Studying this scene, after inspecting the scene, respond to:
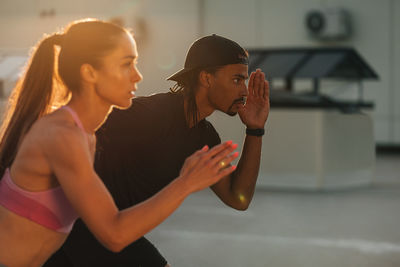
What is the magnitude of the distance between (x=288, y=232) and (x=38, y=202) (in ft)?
13.2

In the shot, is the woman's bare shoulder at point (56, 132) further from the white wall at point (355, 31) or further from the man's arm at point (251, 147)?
the white wall at point (355, 31)

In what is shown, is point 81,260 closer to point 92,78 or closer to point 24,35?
point 92,78

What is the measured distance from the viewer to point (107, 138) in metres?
2.43

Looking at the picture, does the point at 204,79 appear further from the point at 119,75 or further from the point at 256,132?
the point at 119,75

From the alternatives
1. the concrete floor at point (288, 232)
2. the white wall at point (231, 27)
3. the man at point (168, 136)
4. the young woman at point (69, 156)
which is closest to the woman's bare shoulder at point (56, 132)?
the young woman at point (69, 156)

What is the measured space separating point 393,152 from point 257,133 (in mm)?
14509

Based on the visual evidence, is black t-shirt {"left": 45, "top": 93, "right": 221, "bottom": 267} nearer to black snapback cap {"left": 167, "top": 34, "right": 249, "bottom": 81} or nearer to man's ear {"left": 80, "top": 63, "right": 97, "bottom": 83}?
black snapback cap {"left": 167, "top": 34, "right": 249, "bottom": 81}

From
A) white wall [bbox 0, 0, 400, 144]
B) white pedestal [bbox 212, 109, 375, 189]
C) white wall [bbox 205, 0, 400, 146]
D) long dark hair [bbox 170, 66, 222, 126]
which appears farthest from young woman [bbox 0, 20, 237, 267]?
white wall [bbox 205, 0, 400, 146]

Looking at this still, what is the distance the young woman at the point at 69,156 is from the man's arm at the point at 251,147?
77cm

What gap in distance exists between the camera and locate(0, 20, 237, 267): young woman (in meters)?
1.48

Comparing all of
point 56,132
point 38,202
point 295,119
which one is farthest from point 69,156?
point 295,119

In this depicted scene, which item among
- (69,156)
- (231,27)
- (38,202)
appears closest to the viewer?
(69,156)

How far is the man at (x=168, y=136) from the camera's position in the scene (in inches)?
92.6

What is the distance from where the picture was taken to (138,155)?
2465mm
